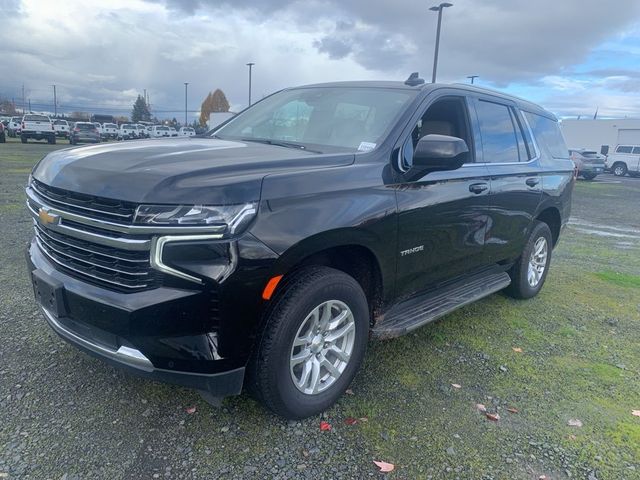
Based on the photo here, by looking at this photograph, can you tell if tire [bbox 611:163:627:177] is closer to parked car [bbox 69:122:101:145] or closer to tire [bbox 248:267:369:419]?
parked car [bbox 69:122:101:145]

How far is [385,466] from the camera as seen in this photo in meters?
2.52

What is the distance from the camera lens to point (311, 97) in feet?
13.3

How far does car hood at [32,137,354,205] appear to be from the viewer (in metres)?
2.31

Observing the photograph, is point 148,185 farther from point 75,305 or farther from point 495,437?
point 495,437

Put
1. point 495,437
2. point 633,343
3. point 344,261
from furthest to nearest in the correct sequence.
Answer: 1. point 633,343
2. point 344,261
3. point 495,437

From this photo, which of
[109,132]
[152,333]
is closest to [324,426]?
[152,333]

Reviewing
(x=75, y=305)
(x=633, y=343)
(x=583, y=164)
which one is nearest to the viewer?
(x=75, y=305)

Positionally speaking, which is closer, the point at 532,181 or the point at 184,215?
the point at 184,215

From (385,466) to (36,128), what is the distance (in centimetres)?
3448

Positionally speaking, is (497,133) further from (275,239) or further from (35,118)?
(35,118)

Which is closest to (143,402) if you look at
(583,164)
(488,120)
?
(488,120)

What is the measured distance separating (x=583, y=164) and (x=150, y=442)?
2826cm

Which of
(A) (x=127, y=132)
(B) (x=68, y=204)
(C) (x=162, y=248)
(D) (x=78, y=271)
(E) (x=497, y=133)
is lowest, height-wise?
(D) (x=78, y=271)

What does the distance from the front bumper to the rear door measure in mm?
2632
